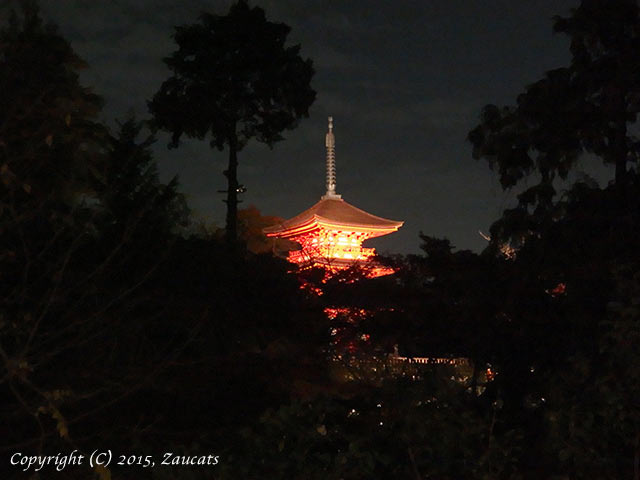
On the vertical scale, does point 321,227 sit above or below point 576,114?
below

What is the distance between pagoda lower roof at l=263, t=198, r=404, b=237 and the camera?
32312 millimetres

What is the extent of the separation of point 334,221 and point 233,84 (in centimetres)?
1434

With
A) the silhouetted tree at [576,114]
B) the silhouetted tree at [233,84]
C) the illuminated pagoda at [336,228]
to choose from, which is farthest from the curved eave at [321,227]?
the silhouetted tree at [576,114]

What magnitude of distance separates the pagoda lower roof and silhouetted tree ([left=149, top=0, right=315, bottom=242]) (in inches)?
496

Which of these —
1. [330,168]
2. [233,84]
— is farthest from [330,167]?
[233,84]

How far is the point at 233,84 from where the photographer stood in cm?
1888

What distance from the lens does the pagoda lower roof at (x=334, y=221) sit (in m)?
32.3

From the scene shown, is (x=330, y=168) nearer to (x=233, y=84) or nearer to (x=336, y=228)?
(x=336, y=228)

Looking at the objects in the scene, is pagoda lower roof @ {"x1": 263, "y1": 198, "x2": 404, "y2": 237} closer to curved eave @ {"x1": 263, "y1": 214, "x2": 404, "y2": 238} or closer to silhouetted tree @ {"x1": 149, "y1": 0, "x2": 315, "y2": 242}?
curved eave @ {"x1": 263, "y1": 214, "x2": 404, "y2": 238}

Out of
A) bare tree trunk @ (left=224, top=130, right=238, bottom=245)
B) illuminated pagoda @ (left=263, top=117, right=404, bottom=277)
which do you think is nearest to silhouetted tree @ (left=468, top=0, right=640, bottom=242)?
bare tree trunk @ (left=224, top=130, right=238, bottom=245)

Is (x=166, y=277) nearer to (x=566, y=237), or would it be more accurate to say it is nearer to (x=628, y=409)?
(x=566, y=237)

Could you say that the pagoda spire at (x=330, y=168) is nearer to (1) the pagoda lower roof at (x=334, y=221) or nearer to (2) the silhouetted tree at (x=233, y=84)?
(1) the pagoda lower roof at (x=334, y=221)

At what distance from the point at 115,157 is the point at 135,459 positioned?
8.46 meters

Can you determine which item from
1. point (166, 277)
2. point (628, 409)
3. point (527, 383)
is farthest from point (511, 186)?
point (628, 409)
